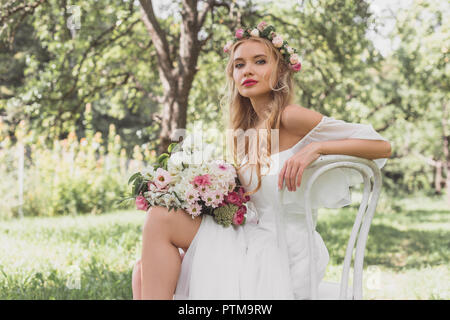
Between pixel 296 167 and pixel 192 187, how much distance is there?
46cm

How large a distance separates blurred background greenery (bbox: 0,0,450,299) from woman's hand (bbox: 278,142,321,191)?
3.40ft

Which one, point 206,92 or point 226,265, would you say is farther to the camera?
point 206,92

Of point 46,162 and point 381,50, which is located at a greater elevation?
point 381,50

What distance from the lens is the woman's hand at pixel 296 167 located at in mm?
1621

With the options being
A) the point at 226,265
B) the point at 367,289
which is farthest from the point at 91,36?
the point at 226,265

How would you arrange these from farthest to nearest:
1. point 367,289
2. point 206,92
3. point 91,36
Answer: point 206,92
point 91,36
point 367,289

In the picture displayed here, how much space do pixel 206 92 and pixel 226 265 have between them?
6300 mm

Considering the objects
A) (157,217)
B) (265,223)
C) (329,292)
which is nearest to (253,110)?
(265,223)

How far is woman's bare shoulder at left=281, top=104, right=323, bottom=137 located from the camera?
189cm

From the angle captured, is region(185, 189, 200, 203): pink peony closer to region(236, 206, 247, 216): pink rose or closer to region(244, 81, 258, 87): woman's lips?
region(236, 206, 247, 216): pink rose

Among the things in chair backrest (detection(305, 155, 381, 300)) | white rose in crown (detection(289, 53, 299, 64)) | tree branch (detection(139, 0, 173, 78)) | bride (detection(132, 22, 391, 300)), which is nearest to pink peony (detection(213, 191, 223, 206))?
bride (detection(132, 22, 391, 300))

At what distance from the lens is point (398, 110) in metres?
13.8

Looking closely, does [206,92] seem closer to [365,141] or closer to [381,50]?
[381,50]

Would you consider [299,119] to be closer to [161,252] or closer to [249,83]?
[249,83]
